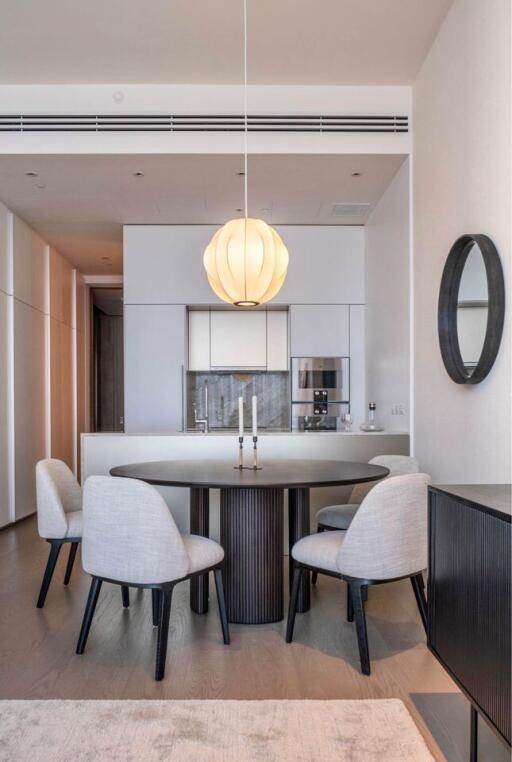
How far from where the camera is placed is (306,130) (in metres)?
4.48

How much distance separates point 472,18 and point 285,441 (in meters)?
2.73

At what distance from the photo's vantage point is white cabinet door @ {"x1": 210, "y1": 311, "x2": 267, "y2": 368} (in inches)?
260

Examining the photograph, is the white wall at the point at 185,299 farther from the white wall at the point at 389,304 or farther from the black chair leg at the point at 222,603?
the black chair leg at the point at 222,603

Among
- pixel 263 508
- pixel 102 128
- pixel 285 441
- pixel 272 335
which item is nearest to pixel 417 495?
pixel 263 508

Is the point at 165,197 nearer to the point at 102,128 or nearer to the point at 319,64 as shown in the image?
the point at 102,128

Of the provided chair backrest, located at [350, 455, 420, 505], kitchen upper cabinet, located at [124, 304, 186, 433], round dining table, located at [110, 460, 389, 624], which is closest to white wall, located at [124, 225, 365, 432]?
kitchen upper cabinet, located at [124, 304, 186, 433]

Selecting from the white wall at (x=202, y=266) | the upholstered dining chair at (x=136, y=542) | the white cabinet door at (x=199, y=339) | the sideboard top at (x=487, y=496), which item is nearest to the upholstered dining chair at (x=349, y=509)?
the upholstered dining chair at (x=136, y=542)

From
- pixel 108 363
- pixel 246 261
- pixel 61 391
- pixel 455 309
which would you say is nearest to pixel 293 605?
pixel 246 261

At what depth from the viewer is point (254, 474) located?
9.99 ft

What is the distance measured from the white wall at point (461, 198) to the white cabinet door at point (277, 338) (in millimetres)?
2322

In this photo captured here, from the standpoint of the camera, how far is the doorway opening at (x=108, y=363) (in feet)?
33.8

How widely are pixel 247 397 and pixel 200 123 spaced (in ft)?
10.6

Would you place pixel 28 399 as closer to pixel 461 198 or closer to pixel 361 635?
pixel 461 198

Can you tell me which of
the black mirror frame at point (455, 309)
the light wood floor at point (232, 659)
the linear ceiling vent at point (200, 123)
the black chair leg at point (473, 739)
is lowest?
the light wood floor at point (232, 659)
